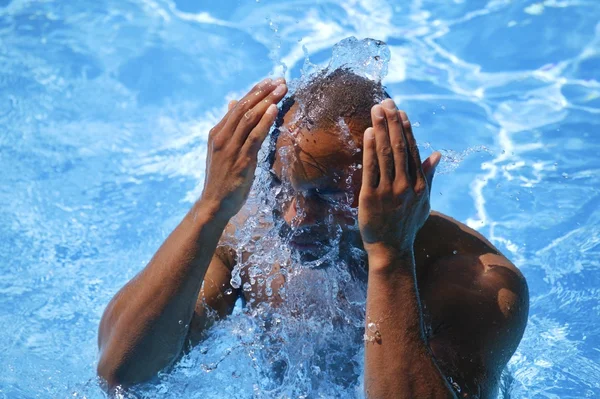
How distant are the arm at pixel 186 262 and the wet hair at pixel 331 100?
0.45 ft

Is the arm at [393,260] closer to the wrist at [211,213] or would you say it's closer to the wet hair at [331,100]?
the wet hair at [331,100]

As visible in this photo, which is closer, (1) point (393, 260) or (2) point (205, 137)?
(1) point (393, 260)

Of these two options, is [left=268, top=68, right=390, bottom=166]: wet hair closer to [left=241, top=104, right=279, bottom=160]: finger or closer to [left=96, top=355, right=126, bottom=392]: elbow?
[left=241, top=104, right=279, bottom=160]: finger

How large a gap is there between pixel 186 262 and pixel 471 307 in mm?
953

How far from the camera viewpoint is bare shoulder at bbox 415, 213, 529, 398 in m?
2.48

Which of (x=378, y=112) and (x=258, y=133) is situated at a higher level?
(x=378, y=112)

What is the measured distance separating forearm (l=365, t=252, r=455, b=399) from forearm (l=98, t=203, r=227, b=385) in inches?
22.0

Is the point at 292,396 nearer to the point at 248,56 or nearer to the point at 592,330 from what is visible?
the point at 592,330

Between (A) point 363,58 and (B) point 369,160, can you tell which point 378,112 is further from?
(A) point 363,58

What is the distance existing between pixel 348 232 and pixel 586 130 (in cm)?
323

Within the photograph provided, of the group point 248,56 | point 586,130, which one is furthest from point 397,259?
point 248,56

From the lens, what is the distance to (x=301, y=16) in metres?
6.16

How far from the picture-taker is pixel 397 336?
2258mm

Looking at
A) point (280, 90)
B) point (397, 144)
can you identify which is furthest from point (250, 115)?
point (397, 144)
